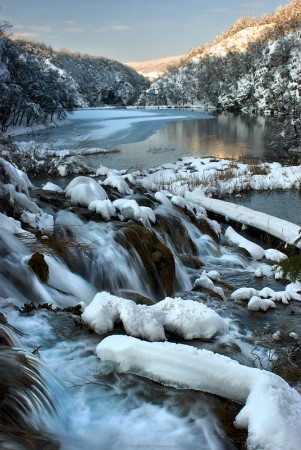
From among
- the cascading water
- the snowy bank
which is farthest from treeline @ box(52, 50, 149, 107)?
the snowy bank

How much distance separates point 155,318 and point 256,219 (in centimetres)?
948

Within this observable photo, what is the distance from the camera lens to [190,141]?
37125mm

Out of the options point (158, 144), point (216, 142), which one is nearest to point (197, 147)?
point (216, 142)

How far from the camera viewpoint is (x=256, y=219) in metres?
13.0

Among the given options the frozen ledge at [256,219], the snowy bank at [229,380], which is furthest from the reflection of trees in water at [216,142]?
the snowy bank at [229,380]

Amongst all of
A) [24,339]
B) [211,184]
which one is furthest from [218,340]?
[211,184]

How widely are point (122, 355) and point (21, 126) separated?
141ft

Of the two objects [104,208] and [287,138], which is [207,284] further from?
[287,138]

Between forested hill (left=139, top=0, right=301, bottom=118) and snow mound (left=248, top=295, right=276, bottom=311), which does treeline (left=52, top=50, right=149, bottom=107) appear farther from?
snow mound (left=248, top=295, right=276, bottom=311)

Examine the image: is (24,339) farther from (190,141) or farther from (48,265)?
(190,141)

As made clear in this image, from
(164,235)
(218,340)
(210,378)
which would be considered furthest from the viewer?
(164,235)

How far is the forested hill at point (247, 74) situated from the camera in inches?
3462

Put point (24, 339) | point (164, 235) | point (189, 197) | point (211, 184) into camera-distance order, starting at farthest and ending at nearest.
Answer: point (211, 184) < point (189, 197) < point (164, 235) < point (24, 339)

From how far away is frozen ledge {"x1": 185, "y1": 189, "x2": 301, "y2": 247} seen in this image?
11.7 metres
